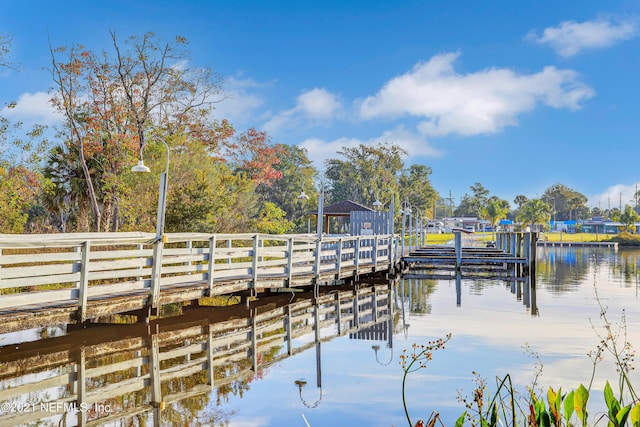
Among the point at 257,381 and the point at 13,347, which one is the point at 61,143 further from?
the point at 257,381

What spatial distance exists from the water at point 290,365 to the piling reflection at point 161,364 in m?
0.02

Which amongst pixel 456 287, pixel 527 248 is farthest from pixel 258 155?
pixel 456 287

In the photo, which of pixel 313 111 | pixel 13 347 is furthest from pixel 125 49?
pixel 313 111

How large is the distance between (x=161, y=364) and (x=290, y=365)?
179cm

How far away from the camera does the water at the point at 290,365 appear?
6688 mm

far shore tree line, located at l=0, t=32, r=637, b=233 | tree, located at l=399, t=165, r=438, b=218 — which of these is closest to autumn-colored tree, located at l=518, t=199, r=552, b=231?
tree, located at l=399, t=165, r=438, b=218

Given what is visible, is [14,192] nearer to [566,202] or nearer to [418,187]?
[418,187]

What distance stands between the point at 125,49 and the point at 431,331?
18473mm

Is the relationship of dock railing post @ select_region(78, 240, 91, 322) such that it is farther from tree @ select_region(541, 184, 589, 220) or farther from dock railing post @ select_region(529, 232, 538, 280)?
tree @ select_region(541, 184, 589, 220)

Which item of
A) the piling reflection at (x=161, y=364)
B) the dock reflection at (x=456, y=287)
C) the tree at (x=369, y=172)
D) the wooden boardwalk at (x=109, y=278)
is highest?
the tree at (x=369, y=172)

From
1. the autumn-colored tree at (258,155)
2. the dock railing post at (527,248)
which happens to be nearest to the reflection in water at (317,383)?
the dock railing post at (527,248)

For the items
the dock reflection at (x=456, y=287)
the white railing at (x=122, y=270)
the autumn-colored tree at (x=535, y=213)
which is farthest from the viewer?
the autumn-colored tree at (x=535, y=213)

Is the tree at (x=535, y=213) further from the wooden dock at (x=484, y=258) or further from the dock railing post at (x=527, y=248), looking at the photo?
the dock railing post at (x=527, y=248)

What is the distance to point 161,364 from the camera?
8.49 metres
